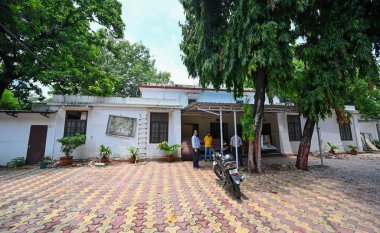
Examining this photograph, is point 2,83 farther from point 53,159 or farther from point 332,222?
point 332,222

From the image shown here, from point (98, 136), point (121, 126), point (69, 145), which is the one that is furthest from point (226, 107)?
point (69, 145)

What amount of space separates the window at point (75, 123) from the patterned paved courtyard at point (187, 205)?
3926 millimetres

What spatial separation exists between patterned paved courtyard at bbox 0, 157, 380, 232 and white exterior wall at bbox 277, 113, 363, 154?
20.4 feet

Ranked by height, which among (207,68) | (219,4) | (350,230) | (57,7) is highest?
(57,7)

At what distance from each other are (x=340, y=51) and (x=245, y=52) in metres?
3.18

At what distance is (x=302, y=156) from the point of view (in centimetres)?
804

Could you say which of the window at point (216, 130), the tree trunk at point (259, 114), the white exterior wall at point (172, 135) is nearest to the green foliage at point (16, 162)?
the white exterior wall at point (172, 135)

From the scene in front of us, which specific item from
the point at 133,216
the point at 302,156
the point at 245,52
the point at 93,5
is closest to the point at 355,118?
the point at 302,156

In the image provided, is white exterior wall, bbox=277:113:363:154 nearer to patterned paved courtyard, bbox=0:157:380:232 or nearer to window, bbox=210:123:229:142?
window, bbox=210:123:229:142

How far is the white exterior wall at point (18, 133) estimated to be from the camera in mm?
9695

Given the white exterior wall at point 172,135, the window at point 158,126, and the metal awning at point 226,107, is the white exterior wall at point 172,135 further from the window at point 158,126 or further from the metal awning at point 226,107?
the metal awning at point 226,107

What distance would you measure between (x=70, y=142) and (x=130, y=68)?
51.1ft

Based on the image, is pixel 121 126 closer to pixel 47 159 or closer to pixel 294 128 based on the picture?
pixel 47 159

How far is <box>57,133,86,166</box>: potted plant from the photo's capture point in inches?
358
